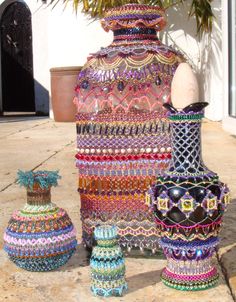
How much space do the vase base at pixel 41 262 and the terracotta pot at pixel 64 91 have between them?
7941 mm

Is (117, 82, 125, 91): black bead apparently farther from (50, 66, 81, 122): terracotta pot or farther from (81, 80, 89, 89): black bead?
(50, 66, 81, 122): terracotta pot

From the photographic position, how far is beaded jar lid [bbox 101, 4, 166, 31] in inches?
88.5

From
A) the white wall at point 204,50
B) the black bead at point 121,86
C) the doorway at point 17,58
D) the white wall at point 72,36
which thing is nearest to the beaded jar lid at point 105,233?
the black bead at point 121,86

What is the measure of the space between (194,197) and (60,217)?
23.6 inches

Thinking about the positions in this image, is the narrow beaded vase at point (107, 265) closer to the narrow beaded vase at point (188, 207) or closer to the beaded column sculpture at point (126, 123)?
the narrow beaded vase at point (188, 207)

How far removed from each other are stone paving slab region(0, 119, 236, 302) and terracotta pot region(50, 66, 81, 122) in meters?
4.03

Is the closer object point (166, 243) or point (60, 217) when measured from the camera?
point (166, 243)

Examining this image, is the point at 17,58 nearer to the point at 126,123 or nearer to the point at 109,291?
the point at 126,123

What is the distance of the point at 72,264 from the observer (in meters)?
2.21

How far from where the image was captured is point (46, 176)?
216 cm

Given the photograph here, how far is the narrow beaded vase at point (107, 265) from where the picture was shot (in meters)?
1.87

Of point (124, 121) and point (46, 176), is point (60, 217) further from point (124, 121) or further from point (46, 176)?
point (124, 121)

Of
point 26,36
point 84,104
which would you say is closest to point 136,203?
point 84,104

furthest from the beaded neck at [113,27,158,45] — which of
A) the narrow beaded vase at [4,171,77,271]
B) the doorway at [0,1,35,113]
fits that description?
the doorway at [0,1,35,113]
